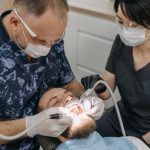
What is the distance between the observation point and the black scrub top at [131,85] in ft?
4.96

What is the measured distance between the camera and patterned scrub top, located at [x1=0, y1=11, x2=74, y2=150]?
1307 millimetres

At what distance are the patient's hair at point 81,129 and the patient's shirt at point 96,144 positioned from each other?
23 mm

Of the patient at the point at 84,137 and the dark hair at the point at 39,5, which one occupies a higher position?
the dark hair at the point at 39,5

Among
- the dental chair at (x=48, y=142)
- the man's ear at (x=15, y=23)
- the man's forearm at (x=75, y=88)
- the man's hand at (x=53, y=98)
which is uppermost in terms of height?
the man's ear at (x=15, y=23)

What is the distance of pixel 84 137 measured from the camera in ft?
4.30

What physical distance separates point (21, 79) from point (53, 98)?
17 cm

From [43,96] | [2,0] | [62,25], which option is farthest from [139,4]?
[2,0]

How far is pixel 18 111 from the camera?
139 cm

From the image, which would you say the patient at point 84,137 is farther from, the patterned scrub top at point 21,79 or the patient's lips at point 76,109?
the patterned scrub top at point 21,79

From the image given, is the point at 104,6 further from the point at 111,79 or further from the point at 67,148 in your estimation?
the point at 67,148

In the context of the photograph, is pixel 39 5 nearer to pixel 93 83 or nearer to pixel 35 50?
pixel 35 50

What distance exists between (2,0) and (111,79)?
130 centimetres

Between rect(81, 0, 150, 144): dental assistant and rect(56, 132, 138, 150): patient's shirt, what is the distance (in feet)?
0.80

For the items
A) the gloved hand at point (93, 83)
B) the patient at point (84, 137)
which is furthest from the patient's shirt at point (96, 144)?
the gloved hand at point (93, 83)
